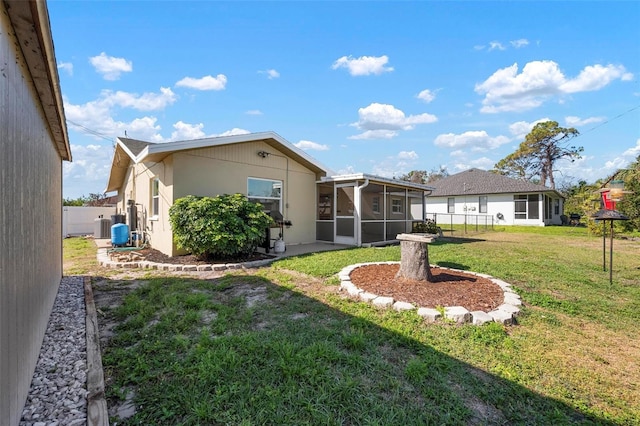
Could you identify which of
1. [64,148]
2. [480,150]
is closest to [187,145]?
[64,148]

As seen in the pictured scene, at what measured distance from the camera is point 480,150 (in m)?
32.6

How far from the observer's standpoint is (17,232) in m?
1.90

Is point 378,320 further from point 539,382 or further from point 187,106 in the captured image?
point 187,106

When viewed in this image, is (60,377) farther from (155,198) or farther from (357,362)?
(155,198)

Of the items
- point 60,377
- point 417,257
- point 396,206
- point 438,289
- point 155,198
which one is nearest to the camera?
point 60,377

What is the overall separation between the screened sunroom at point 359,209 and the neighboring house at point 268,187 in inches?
1.4

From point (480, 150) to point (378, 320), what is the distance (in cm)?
3526

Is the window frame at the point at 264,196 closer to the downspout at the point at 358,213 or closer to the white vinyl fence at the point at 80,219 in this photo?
the downspout at the point at 358,213

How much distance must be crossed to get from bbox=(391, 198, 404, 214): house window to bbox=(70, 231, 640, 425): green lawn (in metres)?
7.16

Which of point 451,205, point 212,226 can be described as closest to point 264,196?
point 212,226

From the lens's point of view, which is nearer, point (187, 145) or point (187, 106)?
point (187, 145)

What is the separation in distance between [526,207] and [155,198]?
2440 centimetres

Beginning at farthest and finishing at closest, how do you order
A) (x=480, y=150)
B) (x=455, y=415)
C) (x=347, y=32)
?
(x=480, y=150) → (x=347, y=32) → (x=455, y=415)

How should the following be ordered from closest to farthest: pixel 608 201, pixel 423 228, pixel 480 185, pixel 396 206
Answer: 1. pixel 608 201
2. pixel 396 206
3. pixel 423 228
4. pixel 480 185
